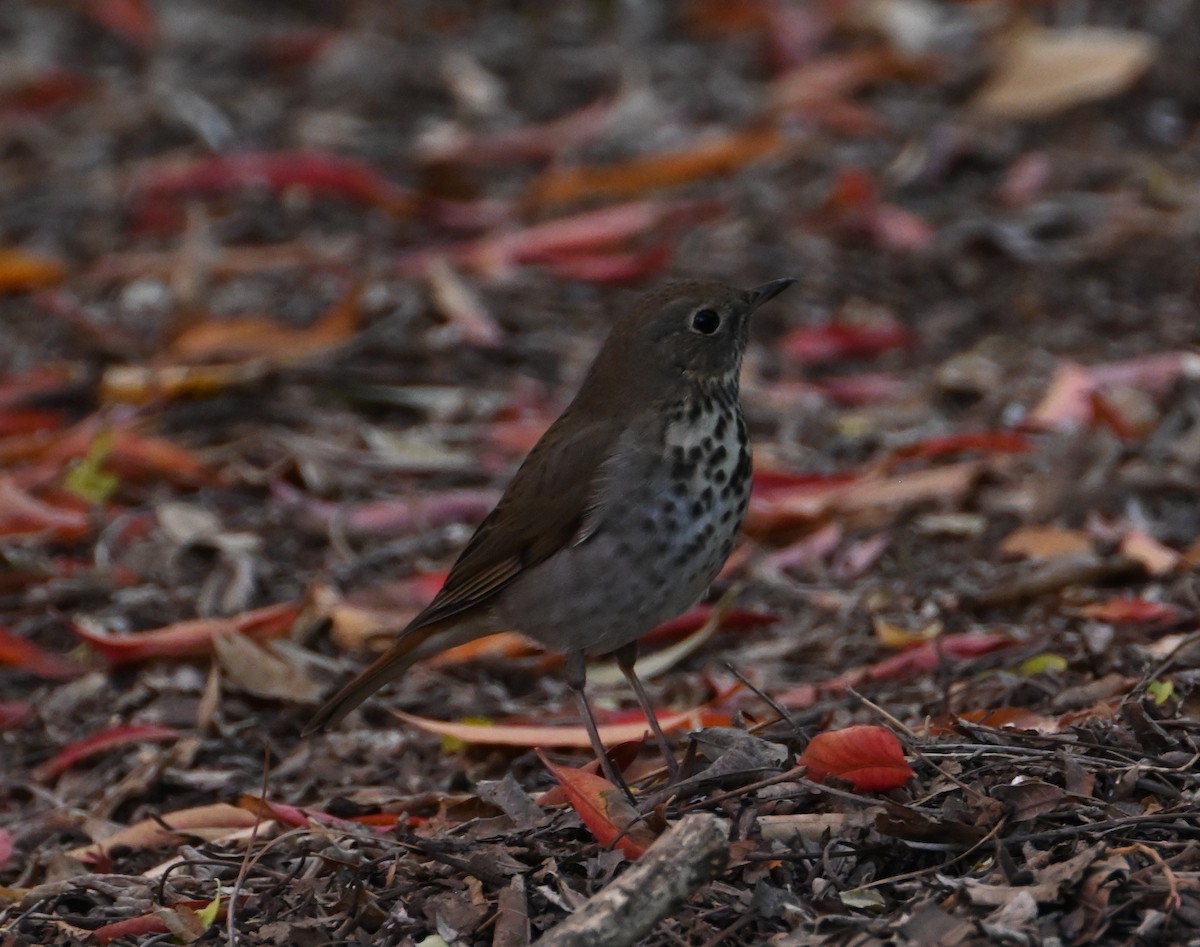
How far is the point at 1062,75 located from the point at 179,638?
5924mm

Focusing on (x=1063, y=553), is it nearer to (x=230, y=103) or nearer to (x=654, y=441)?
(x=654, y=441)

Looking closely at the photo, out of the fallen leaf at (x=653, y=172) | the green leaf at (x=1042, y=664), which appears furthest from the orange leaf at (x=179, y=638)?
the fallen leaf at (x=653, y=172)

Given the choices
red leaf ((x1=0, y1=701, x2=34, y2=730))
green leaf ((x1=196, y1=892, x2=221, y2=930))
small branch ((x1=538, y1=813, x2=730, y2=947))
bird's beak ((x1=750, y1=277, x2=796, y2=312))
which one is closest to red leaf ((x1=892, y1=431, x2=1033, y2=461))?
bird's beak ((x1=750, y1=277, x2=796, y2=312))

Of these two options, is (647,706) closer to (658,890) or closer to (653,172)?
(658,890)

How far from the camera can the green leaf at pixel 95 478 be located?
6996mm

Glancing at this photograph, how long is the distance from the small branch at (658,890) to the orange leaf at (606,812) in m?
0.44

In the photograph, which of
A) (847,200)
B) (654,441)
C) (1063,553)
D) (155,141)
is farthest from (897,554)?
(155,141)

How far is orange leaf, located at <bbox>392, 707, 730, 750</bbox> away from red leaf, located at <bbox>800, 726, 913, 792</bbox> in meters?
1.12

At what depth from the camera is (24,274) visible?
29.3 ft

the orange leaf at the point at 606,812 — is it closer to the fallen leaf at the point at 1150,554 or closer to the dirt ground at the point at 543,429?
the dirt ground at the point at 543,429

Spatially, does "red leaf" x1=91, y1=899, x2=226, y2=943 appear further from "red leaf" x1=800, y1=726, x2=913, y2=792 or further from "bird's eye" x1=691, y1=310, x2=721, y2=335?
"bird's eye" x1=691, y1=310, x2=721, y2=335

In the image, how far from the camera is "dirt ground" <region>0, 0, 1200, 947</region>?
13.5ft

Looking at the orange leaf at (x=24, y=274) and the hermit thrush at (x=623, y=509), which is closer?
the hermit thrush at (x=623, y=509)

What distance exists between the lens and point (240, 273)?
8.95m
